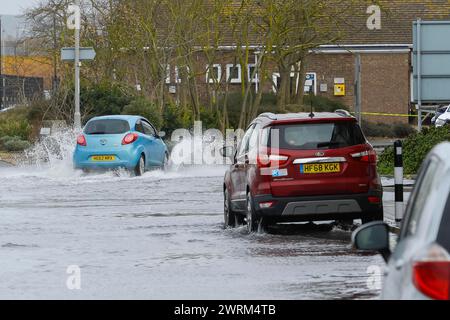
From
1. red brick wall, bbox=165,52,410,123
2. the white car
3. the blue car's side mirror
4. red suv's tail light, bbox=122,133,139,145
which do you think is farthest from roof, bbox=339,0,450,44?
the blue car's side mirror

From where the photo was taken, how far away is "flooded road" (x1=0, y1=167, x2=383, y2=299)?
11.6 m

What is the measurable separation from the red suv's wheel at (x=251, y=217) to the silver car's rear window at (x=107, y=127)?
1443cm

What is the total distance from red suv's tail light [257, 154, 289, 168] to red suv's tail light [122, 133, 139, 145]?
14.5 metres

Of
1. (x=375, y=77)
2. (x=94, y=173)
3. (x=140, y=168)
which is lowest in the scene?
(x=94, y=173)

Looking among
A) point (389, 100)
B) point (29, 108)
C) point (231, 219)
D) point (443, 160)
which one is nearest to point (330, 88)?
point (389, 100)

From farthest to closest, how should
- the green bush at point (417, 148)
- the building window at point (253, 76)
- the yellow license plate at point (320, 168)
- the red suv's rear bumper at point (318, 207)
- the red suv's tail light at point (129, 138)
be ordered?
the building window at point (253, 76), the red suv's tail light at point (129, 138), the green bush at point (417, 148), the yellow license plate at point (320, 168), the red suv's rear bumper at point (318, 207)

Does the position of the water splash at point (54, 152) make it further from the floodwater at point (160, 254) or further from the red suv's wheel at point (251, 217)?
the red suv's wheel at point (251, 217)

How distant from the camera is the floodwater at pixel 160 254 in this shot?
38.2ft

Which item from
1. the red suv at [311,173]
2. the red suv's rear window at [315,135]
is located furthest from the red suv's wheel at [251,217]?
the red suv's rear window at [315,135]

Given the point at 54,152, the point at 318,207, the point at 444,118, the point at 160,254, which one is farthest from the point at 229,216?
the point at 444,118

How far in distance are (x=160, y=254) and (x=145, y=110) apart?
28684mm

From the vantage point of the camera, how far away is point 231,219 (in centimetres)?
1894

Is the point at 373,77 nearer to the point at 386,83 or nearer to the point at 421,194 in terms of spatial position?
the point at 386,83

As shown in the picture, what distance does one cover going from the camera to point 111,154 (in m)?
31.3
